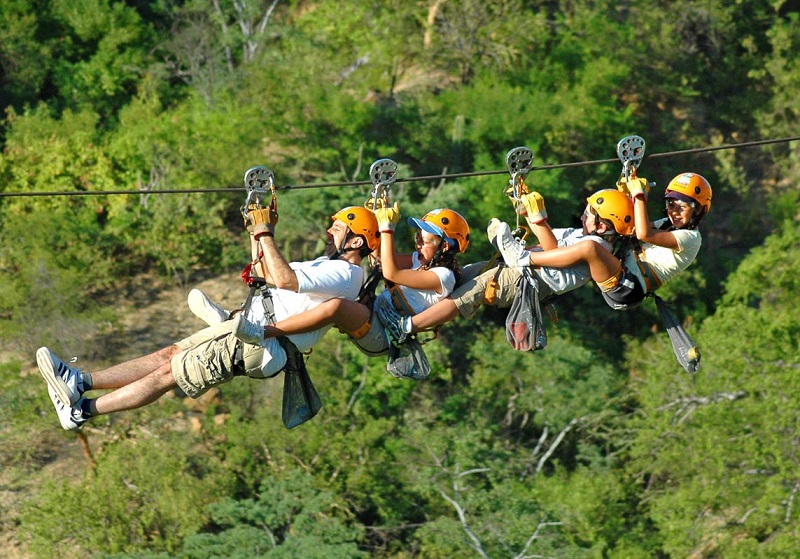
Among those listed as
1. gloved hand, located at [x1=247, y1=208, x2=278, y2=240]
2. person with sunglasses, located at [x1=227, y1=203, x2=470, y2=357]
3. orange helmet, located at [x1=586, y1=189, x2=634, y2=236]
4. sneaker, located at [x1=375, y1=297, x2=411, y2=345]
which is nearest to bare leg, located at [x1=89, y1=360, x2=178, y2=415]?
person with sunglasses, located at [x1=227, y1=203, x2=470, y2=357]

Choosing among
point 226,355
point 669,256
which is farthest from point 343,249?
point 669,256

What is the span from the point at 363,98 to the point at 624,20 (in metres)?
7.74

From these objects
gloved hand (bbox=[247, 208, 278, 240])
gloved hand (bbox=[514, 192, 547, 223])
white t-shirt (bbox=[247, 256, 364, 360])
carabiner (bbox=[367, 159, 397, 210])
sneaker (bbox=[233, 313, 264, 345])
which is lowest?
sneaker (bbox=[233, 313, 264, 345])

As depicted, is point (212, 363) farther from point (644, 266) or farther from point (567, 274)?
point (644, 266)

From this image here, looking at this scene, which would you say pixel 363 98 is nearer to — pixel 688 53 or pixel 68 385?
pixel 688 53

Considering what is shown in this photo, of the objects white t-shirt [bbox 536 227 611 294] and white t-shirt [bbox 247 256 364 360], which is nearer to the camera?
white t-shirt [bbox 247 256 364 360]

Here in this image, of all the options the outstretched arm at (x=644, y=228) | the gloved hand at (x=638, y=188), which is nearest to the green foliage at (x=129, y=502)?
the outstretched arm at (x=644, y=228)

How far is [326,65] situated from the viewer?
29.9 metres

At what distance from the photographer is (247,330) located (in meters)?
9.38

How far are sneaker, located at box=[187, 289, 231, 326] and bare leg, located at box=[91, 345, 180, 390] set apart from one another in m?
0.31

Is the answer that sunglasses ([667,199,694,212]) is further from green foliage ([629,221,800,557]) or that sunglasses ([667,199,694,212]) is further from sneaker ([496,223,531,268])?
green foliage ([629,221,800,557])

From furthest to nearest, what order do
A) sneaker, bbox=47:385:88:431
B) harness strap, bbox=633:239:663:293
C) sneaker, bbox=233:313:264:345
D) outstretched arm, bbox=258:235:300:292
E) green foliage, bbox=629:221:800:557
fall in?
1. green foliage, bbox=629:221:800:557
2. harness strap, bbox=633:239:663:293
3. sneaker, bbox=47:385:88:431
4. outstretched arm, bbox=258:235:300:292
5. sneaker, bbox=233:313:264:345

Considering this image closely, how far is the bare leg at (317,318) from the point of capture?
967cm

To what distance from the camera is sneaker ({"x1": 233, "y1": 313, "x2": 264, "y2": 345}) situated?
9.33 meters
